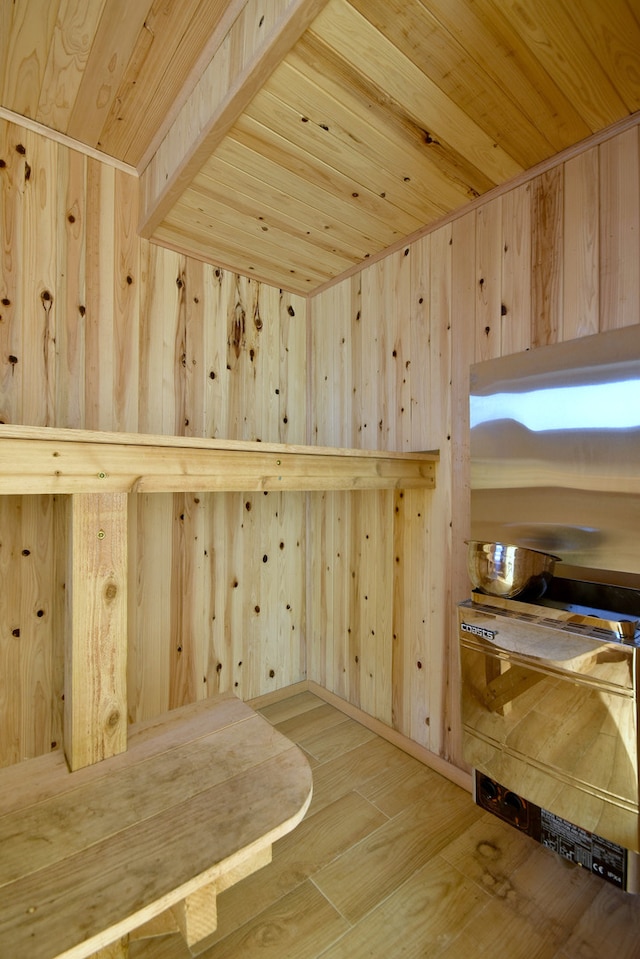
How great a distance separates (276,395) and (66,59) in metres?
1.35

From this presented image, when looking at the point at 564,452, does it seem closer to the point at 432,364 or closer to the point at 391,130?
the point at 432,364

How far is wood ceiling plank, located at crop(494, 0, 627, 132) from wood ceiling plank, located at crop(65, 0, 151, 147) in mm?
901

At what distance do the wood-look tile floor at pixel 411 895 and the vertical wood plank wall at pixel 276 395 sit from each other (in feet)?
1.08

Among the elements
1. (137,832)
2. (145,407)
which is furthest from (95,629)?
(145,407)

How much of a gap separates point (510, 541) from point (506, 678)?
0.44 meters

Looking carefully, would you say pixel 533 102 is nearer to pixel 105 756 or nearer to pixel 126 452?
pixel 126 452

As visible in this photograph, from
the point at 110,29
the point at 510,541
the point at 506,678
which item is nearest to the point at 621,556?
the point at 510,541

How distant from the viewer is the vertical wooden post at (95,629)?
3.08ft

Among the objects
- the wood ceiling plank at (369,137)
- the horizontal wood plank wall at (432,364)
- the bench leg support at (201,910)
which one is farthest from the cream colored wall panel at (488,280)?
the bench leg support at (201,910)

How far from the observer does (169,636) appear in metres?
1.82

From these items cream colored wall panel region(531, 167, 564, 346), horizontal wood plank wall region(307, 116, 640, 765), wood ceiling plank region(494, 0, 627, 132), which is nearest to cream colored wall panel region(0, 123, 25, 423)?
horizontal wood plank wall region(307, 116, 640, 765)

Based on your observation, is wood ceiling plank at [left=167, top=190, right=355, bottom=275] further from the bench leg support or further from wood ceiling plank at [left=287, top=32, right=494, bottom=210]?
the bench leg support

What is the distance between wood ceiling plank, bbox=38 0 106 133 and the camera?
3.51ft

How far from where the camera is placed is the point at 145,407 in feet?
5.69
